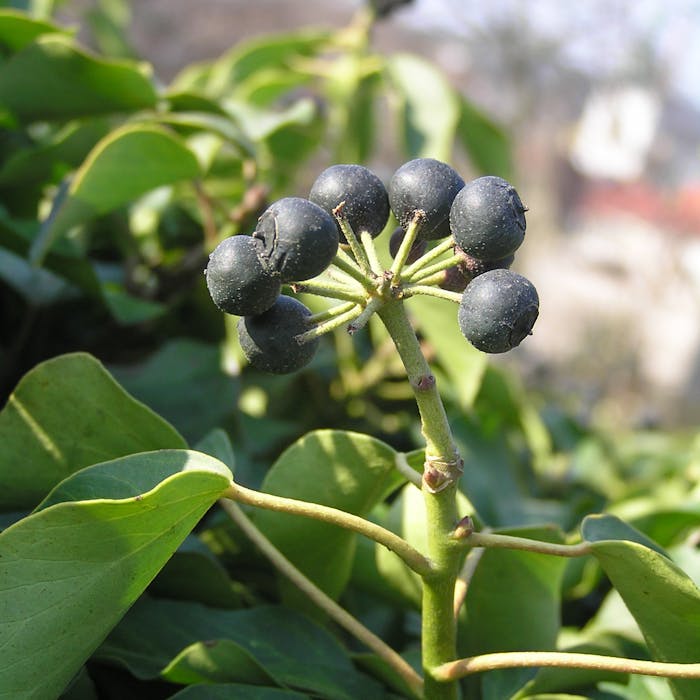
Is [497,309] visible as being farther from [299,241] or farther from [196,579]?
[196,579]

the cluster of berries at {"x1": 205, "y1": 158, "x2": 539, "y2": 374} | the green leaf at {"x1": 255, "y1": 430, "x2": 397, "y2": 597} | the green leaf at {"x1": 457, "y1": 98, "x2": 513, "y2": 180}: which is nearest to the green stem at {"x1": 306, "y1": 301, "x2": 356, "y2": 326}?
the cluster of berries at {"x1": 205, "y1": 158, "x2": 539, "y2": 374}

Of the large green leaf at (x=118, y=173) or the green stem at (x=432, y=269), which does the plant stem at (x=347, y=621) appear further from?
the large green leaf at (x=118, y=173)

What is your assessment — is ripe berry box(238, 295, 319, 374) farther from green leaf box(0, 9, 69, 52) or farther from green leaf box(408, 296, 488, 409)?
green leaf box(0, 9, 69, 52)

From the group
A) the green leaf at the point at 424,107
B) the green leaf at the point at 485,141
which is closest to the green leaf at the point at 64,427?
the green leaf at the point at 424,107

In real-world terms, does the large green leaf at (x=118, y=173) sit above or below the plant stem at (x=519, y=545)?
above

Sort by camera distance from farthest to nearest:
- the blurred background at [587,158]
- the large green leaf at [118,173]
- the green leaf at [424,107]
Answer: the blurred background at [587,158] → the green leaf at [424,107] → the large green leaf at [118,173]

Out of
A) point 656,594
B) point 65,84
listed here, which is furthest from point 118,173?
point 656,594

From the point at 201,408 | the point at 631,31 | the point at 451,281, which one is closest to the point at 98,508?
the point at 451,281
